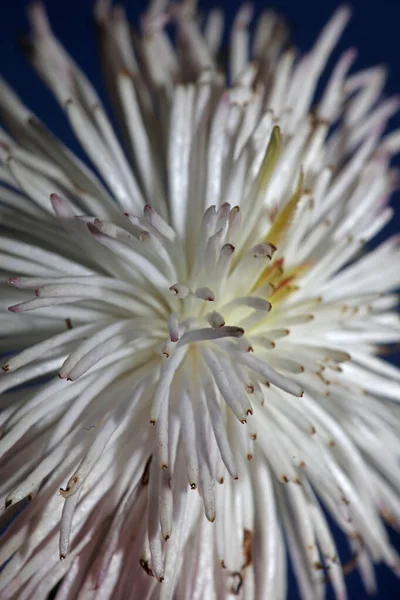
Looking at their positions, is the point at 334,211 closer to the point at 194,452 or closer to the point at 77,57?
the point at 194,452

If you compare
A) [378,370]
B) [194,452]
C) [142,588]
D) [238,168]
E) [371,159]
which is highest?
[371,159]

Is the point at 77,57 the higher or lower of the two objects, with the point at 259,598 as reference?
higher

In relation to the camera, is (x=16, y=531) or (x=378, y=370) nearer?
(x=16, y=531)

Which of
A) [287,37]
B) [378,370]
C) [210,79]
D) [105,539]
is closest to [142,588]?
[105,539]

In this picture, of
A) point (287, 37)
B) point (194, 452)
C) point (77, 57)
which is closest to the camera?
point (194, 452)

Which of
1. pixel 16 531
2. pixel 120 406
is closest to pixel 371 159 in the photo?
pixel 120 406

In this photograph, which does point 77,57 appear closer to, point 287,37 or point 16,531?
point 287,37

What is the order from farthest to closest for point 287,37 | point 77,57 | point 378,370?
1. point 77,57
2. point 287,37
3. point 378,370
